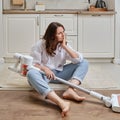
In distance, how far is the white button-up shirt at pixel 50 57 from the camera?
9.86ft

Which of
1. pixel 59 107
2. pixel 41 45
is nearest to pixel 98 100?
pixel 59 107

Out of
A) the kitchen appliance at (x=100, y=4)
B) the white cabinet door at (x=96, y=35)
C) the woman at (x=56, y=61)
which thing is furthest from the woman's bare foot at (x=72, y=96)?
the kitchen appliance at (x=100, y=4)

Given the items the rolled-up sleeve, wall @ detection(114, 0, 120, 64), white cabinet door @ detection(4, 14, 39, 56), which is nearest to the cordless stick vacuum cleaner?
the rolled-up sleeve

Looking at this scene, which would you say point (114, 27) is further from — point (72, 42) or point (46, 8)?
point (46, 8)

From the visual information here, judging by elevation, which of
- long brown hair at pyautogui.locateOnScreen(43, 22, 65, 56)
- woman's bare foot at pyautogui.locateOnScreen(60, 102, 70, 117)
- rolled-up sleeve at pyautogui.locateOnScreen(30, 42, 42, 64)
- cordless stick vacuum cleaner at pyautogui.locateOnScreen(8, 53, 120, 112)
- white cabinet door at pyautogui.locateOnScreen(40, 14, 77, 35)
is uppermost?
white cabinet door at pyautogui.locateOnScreen(40, 14, 77, 35)

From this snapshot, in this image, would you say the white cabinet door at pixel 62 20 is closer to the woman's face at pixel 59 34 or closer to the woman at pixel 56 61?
the woman at pixel 56 61

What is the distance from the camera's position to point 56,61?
314 cm

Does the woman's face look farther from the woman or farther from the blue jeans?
the blue jeans

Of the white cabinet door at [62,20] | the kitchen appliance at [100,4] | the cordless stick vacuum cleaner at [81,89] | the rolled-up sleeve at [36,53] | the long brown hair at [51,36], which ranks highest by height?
the kitchen appliance at [100,4]

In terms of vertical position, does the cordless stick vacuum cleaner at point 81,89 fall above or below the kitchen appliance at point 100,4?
below

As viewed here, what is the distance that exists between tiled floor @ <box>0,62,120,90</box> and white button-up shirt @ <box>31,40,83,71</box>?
25 centimetres

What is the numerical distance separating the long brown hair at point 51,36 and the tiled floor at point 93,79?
A: 1.37 ft

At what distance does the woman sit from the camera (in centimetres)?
274

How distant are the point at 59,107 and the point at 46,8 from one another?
3136 mm
